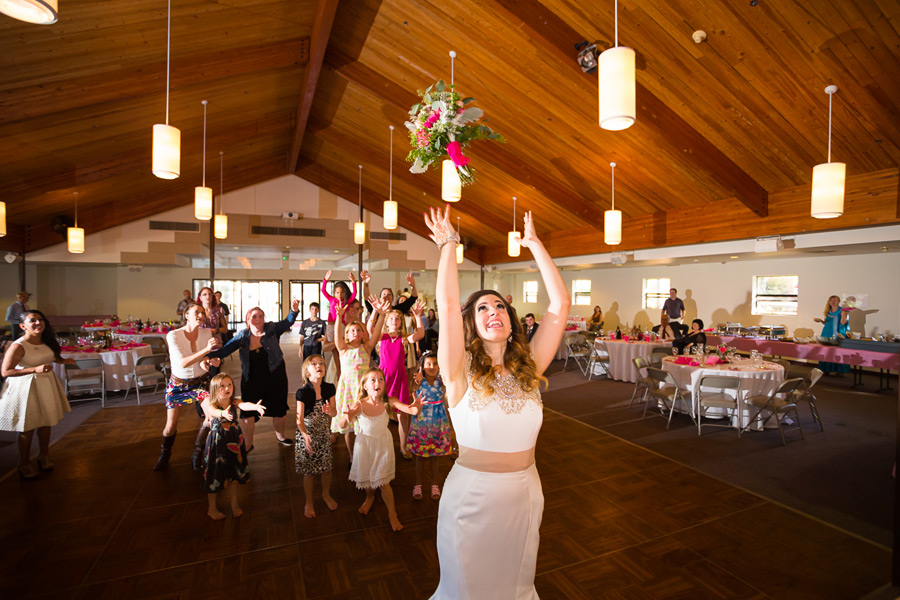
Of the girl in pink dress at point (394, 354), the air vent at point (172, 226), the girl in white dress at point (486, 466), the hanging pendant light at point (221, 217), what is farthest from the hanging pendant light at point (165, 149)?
the air vent at point (172, 226)

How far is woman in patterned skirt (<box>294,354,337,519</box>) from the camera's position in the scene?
10.1 ft

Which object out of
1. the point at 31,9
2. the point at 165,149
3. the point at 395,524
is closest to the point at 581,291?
the point at 395,524

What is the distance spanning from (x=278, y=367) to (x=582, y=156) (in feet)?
19.0

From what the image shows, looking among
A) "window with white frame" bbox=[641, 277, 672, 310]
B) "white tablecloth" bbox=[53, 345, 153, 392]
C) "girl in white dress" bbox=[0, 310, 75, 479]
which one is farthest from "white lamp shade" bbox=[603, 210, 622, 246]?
"white tablecloth" bbox=[53, 345, 153, 392]

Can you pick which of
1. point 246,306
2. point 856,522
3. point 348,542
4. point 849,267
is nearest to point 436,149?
point 348,542

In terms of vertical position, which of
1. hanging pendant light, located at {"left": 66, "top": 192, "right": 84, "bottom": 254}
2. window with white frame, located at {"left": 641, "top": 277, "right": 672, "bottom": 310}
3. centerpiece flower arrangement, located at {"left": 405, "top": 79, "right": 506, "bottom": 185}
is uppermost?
hanging pendant light, located at {"left": 66, "top": 192, "right": 84, "bottom": 254}

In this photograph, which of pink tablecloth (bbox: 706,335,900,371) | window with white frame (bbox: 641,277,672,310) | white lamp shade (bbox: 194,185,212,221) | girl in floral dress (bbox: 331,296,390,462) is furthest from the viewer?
window with white frame (bbox: 641,277,672,310)

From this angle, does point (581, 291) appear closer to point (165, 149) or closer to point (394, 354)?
point (394, 354)

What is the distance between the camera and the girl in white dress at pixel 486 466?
142 cm

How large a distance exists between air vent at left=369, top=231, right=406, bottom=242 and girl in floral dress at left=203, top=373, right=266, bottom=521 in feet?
33.2

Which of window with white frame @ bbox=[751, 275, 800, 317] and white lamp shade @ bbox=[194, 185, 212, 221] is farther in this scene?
window with white frame @ bbox=[751, 275, 800, 317]

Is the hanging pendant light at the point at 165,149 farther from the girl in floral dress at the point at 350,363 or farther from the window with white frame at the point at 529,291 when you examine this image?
the window with white frame at the point at 529,291

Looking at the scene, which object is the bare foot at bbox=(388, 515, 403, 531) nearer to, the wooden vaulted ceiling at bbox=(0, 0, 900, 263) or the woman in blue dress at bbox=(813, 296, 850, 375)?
the wooden vaulted ceiling at bbox=(0, 0, 900, 263)

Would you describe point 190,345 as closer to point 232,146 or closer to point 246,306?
point 232,146
